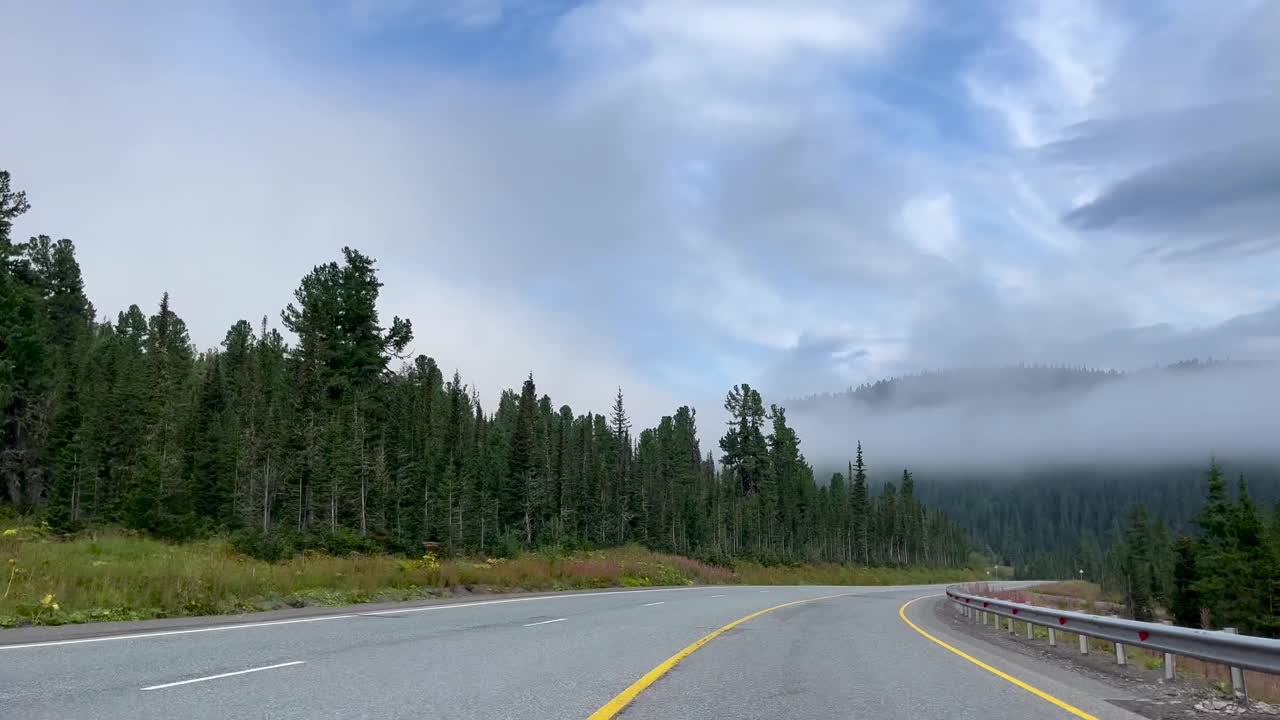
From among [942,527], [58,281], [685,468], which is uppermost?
[58,281]

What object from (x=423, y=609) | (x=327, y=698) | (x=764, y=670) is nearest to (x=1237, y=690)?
(x=764, y=670)

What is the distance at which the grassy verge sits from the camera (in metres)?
15.3

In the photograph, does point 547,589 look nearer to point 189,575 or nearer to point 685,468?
point 189,575

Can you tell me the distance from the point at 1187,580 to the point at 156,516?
80.7 metres

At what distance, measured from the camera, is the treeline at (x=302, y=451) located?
2158 inches

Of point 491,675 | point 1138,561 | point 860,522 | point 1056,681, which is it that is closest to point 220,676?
point 491,675

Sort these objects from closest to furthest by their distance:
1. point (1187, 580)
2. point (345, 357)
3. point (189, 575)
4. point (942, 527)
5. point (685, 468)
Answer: point (189, 575)
point (345, 357)
point (1187, 580)
point (685, 468)
point (942, 527)

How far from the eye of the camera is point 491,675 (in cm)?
943

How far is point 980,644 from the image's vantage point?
16906 millimetres

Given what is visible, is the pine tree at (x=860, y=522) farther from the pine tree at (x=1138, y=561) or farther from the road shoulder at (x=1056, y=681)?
the road shoulder at (x=1056, y=681)

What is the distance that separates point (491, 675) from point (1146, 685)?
28.4 feet

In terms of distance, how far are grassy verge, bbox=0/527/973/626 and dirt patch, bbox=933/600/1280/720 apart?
16.4 meters

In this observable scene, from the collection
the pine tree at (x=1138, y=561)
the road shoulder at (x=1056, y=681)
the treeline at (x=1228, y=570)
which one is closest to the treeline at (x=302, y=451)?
the road shoulder at (x=1056, y=681)

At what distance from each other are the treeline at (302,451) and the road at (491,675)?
15.3 m
